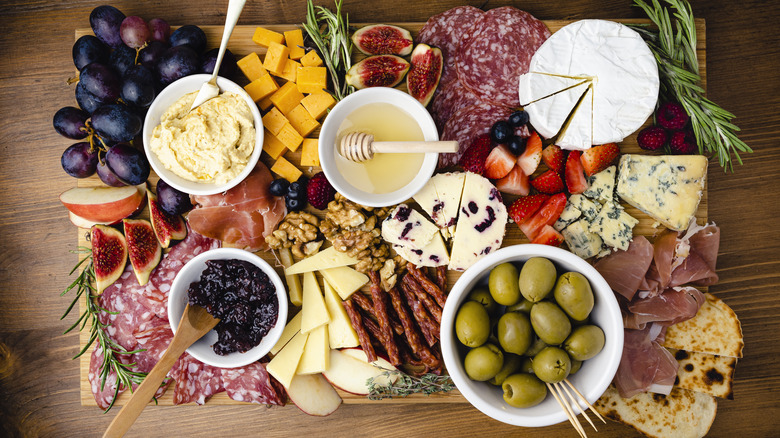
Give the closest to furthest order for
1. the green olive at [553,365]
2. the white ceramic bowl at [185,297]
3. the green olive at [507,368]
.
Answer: the green olive at [553,365], the green olive at [507,368], the white ceramic bowl at [185,297]

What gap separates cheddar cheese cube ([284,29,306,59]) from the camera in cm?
166

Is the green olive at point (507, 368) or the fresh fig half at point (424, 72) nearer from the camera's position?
the green olive at point (507, 368)

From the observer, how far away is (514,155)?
1.62 m

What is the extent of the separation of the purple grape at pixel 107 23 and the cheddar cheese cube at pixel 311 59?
0.69 metres

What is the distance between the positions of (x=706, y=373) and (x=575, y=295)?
873 millimetres

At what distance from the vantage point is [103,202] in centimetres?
163

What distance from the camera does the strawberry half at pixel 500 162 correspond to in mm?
1595

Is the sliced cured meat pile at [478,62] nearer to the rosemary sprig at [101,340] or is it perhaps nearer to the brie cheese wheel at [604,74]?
the brie cheese wheel at [604,74]

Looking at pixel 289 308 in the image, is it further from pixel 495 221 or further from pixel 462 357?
pixel 495 221

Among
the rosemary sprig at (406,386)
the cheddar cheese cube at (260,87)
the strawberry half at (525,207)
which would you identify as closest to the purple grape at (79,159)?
the cheddar cheese cube at (260,87)

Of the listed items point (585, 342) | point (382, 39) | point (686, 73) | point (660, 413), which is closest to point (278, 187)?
point (382, 39)

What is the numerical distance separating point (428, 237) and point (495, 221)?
246mm

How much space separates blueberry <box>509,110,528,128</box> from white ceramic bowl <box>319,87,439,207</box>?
0.28 metres

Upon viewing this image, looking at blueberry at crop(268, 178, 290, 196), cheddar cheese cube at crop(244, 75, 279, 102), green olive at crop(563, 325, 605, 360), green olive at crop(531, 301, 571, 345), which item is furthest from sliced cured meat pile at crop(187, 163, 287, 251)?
green olive at crop(563, 325, 605, 360)
